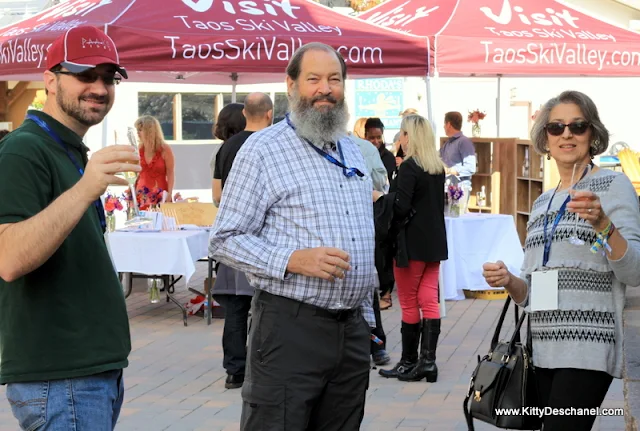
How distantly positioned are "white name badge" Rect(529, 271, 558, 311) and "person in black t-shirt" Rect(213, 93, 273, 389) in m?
3.78

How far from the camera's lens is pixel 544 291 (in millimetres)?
3738

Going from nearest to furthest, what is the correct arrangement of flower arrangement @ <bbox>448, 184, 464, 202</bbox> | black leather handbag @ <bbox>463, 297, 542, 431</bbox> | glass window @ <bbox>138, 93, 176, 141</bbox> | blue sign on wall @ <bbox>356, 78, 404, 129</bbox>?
black leather handbag @ <bbox>463, 297, 542, 431</bbox> → flower arrangement @ <bbox>448, 184, 464, 202</bbox> → blue sign on wall @ <bbox>356, 78, 404, 129</bbox> → glass window @ <bbox>138, 93, 176, 141</bbox>

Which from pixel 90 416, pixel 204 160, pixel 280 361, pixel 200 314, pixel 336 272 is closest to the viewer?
pixel 90 416

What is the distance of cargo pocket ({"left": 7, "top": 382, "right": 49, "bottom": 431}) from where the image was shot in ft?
9.41

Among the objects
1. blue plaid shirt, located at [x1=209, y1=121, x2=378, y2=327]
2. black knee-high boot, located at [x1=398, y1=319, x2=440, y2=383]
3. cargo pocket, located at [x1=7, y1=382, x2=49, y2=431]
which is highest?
blue plaid shirt, located at [x1=209, y1=121, x2=378, y2=327]

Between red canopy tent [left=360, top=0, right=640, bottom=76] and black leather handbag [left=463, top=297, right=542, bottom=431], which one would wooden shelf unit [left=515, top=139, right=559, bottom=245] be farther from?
black leather handbag [left=463, top=297, right=542, bottom=431]

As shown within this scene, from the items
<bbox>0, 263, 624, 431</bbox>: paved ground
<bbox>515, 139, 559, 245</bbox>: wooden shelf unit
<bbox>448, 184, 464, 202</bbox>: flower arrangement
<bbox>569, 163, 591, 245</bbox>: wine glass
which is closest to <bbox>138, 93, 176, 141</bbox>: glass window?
<bbox>515, 139, 559, 245</bbox>: wooden shelf unit

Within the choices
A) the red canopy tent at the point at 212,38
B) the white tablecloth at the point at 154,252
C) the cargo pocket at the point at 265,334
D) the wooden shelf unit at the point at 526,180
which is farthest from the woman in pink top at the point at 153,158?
the cargo pocket at the point at 265,334

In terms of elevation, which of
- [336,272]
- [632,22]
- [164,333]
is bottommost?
[164,333]

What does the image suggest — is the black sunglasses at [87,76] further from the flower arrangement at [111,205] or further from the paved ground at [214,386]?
the flower arrangement at [111,205]

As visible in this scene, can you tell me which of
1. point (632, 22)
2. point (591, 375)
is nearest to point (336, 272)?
point (591, 375)

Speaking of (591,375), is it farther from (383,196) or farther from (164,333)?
(164,333)

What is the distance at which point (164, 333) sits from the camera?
9523 millimetres

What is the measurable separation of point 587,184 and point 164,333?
636 centimetres
